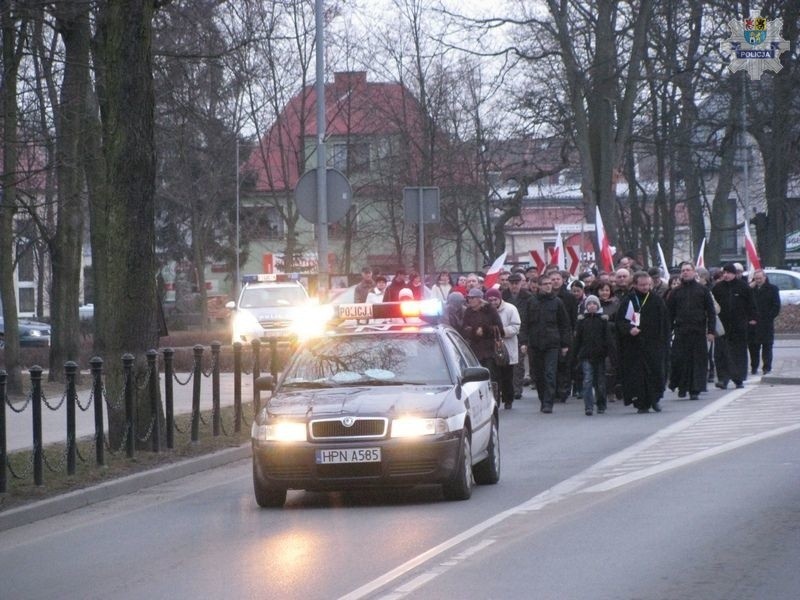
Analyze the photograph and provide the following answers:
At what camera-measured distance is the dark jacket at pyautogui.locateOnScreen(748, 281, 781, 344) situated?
26.2m

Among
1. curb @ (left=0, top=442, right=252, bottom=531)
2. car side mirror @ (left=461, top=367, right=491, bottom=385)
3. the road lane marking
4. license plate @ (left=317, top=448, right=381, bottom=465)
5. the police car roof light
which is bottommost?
curb @ (left=0, top=442, right=252, bottom=531)

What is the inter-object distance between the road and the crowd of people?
16.5ft

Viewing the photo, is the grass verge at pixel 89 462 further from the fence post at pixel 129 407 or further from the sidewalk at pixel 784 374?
the sidewalk at pixel 784 374

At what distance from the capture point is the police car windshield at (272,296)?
37688 mm

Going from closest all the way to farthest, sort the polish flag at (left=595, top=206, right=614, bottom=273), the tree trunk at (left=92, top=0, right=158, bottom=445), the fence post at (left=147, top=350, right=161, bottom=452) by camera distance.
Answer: the tree trunk at (left=92, top=0, right=158, bottom=445) → the fence post at (left=147, top=350, right=161, bottom=452) → the polish flag at (left=595, top=206, right=614, bottom=273)

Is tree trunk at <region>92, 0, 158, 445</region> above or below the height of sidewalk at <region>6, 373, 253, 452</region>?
above

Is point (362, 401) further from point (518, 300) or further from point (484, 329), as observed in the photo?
point (518, 300)

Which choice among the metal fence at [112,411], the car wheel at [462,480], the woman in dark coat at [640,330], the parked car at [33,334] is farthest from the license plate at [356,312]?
the parked car at [33,334]

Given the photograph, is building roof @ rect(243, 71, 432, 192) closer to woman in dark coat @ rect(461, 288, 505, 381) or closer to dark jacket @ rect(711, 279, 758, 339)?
dark jacket @ rect(711, 279, 758, 339)

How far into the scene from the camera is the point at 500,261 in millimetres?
26562

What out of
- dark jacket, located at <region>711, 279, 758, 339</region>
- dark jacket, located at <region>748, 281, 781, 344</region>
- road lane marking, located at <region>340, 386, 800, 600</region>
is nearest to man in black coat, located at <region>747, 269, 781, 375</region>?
dark jacket, located at <region>748, 281, 781, 344</region>

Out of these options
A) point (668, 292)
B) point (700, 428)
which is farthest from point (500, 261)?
point (700, 428)

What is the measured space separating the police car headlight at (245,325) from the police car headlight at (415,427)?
2447 cm

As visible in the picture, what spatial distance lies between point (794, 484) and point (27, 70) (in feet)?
50.1
